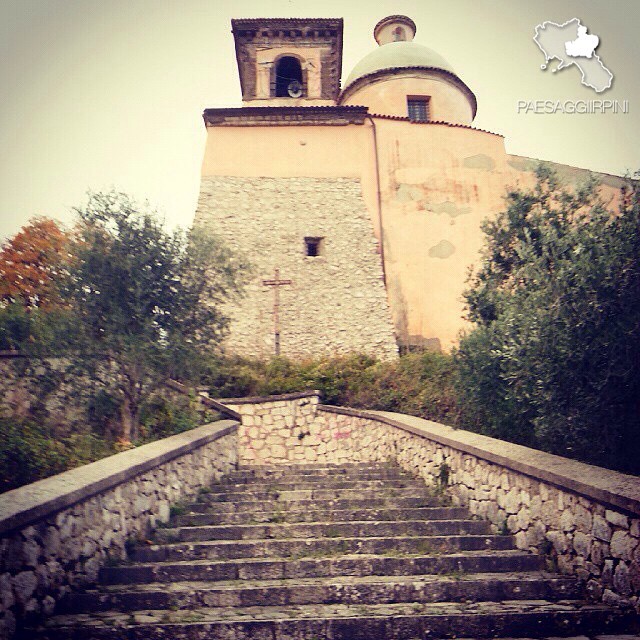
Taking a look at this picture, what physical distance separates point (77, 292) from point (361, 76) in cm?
A: 1690

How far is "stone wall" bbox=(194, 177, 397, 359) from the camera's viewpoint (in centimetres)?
1473

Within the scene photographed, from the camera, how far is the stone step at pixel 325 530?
172 inches

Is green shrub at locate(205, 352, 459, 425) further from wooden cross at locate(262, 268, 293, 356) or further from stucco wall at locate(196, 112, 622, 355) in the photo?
stucco wall at locate(196, 112, 622, 355)

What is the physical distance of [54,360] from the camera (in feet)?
27.8

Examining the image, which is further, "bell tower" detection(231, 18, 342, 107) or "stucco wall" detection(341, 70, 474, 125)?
"bell tower" detection(231, 18, 342, 107)

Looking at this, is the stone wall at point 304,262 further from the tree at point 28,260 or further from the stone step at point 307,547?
the stone step at point 307,547

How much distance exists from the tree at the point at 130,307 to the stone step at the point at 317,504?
3.09m

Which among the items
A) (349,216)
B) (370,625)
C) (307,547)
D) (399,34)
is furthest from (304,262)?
(399,34)

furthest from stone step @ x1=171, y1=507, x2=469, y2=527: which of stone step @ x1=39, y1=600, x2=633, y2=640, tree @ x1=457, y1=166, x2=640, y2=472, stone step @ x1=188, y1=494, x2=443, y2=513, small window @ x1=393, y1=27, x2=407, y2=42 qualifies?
small window @ x1=393, y1=27, x2=407, y2=42

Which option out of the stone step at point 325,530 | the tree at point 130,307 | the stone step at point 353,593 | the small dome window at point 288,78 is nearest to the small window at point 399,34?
the small dome window at point 288,78

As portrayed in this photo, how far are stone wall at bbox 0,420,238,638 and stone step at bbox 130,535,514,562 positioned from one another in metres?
0.39

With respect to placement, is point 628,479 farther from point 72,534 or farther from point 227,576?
point 72,534

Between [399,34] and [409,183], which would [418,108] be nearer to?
[409,183]

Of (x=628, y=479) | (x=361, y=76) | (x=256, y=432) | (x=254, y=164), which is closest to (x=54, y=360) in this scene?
(x=256, y=432)
